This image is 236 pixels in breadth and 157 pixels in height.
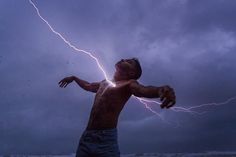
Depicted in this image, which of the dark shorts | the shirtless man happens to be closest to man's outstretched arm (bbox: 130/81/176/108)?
the shirtless man

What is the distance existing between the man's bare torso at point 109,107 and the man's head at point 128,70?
0.22m

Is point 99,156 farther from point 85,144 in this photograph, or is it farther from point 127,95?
point 127,95

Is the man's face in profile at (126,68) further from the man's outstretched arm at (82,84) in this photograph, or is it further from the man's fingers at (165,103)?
the man's fingers at (165,103)

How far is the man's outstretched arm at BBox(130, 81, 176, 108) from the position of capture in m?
5.53

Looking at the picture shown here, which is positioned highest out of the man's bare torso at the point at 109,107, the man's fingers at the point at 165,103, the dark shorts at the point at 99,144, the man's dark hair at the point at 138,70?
the man's dark hair at the point at 138,70

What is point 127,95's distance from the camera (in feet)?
24.2

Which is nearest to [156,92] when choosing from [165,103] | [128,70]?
[165,103]

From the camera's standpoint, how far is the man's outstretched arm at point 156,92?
5531mm

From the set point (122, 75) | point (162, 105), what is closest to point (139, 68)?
point (122, 75)

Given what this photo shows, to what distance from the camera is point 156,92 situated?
240 inches

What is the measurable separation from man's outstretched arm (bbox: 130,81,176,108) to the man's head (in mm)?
503

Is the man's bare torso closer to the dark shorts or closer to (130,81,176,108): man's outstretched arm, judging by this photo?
the dark shorts

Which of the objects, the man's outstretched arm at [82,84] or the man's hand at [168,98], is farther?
the man's outstretched arm at [82,84]

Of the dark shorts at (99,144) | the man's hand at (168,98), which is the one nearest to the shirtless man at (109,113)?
the dark shorts at (99,144)
